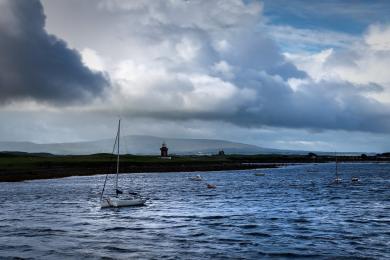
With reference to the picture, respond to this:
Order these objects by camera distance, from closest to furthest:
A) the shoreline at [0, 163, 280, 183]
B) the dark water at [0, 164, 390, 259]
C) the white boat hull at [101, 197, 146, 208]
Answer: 1. the dark water at [0, 164, 390, 259]
2. the white boat hull at [101, 197, 146, 208]
3. the shoreline at [0, 163, 280, 183]

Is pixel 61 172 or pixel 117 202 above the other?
pixel 61 172

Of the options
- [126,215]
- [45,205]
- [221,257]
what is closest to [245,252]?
[221,257]

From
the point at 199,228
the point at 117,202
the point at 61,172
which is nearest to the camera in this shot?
the point at 199,228

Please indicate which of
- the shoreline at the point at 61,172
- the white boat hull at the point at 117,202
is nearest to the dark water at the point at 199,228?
the white boat hull at the point at 117,202

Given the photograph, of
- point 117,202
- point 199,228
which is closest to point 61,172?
point 117,202

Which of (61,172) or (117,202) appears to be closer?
(117,202)

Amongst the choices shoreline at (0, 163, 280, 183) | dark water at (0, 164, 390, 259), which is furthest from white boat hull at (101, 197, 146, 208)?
shoreline at (0, 163, 280, 183)

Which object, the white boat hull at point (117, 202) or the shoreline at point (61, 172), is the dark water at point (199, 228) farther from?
the shoreline at point (61, 172)

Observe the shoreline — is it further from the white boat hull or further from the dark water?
the white boat hull

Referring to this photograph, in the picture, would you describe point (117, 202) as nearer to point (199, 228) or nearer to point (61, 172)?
point (199, 228)

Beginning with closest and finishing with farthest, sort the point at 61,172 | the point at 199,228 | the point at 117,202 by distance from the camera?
the point at 199,228
the point at 117,202
the point at 61,172

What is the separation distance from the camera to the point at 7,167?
149 meters

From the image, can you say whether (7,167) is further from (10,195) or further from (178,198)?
(178,198)

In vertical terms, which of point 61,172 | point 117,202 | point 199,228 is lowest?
point 199,228
